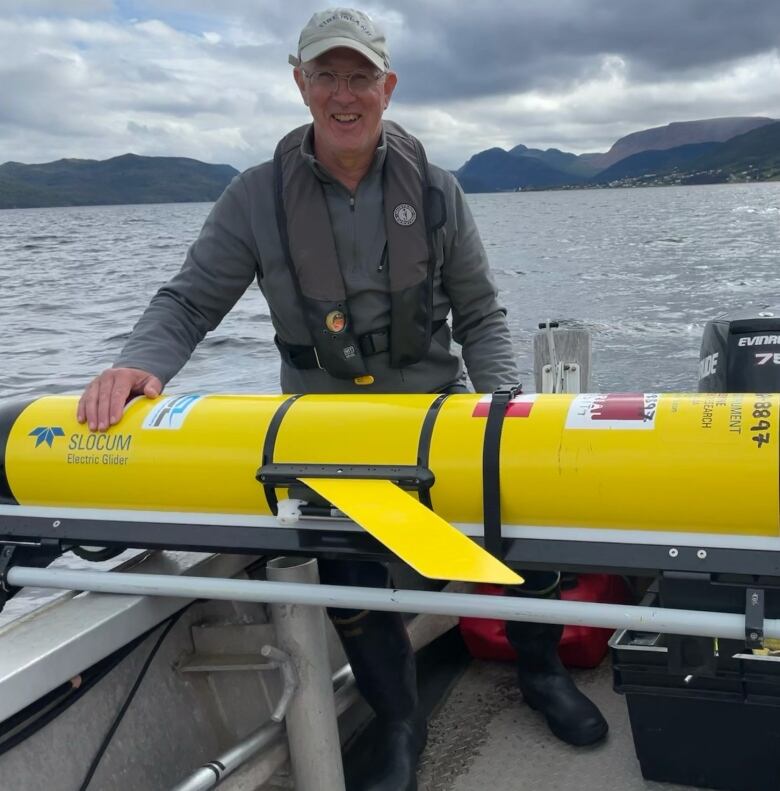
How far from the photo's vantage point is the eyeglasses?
2.61 metres

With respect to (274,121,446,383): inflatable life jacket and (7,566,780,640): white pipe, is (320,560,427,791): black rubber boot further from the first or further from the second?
(274,121,446,383): inflatable life jacket

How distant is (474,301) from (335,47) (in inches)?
35.1

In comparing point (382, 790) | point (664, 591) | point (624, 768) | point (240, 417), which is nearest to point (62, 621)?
point (240, 417)

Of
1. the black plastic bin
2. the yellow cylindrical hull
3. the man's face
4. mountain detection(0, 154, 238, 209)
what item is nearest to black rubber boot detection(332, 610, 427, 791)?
the yellow cylindrical hull

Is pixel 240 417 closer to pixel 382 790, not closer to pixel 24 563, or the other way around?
pixel 24 563

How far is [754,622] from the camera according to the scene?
160cm

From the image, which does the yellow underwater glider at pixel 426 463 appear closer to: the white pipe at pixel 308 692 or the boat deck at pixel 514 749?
the white pipe at pixel 308 692

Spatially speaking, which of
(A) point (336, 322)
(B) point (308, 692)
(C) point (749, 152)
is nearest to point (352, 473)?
(B) point (308, 692)

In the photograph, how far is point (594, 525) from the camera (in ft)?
6.01

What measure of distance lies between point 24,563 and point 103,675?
43 centimetres

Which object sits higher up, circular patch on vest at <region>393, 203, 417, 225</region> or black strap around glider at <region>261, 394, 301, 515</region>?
circular patch on vest at <region>393, 203, 417, 225</region>

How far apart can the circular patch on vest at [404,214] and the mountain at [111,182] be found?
150758 mm

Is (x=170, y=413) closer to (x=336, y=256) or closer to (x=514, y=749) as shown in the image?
(x=336, y=256)

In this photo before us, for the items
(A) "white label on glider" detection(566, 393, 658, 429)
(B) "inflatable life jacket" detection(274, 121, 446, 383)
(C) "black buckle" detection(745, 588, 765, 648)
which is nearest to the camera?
(C) "black buckle" detection(745, 588, 765, 648)
